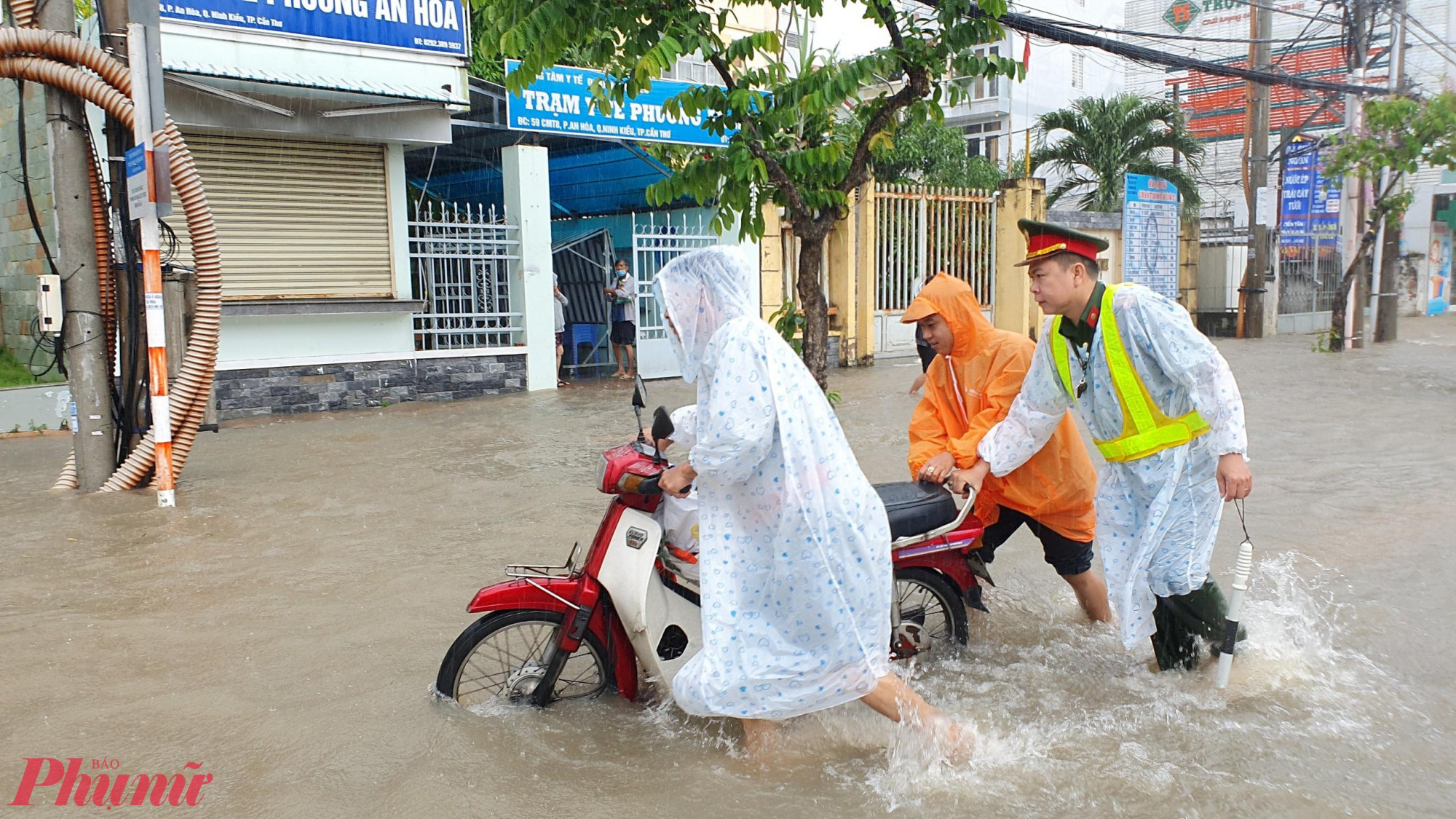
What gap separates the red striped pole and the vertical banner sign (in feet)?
52.0

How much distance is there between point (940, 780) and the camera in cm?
299

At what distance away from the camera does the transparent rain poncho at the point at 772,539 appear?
294cm

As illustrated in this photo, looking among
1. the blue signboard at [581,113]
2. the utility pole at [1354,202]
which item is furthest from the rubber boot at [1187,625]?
the utility pole at [1354,202]

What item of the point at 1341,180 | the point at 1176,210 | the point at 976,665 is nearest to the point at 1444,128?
the point at 1341,180

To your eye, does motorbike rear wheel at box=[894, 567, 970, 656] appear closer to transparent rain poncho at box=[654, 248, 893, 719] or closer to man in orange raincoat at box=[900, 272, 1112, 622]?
man in orange raincoat at box=[900, 272, 1112, 622]

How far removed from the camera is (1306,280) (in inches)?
857

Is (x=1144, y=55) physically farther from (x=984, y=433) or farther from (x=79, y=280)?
(x=79, y=280)

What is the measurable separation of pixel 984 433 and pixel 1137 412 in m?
0.59

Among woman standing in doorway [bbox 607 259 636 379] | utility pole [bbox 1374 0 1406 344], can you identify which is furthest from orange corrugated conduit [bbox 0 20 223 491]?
utility pole [bbox 1374 0 1406 344]

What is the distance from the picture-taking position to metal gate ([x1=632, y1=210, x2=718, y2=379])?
43.8 feet

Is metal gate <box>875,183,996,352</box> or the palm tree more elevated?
the palm tree

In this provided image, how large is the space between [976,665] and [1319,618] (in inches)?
59.8

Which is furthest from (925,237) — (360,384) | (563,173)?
(360,384)

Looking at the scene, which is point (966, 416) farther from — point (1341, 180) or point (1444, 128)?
point (1341, 180)
